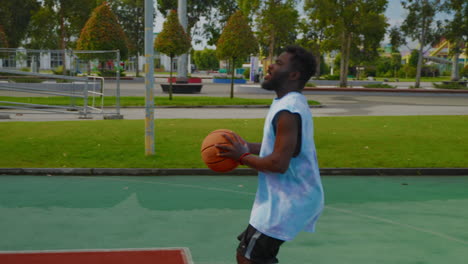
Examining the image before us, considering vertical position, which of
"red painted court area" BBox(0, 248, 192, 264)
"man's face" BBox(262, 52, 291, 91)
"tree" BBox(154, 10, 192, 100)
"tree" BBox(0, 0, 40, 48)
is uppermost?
"tree" BBox(0, 0, 40, 48)

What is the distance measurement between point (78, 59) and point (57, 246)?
62.3ft

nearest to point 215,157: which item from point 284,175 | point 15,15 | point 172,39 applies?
point 284,175

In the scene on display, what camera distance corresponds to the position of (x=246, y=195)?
27.3ft

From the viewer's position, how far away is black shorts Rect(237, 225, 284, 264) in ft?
10.5

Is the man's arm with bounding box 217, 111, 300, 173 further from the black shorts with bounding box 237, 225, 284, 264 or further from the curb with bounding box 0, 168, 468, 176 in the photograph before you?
the curb with bounding box 0, 168, 468, 176

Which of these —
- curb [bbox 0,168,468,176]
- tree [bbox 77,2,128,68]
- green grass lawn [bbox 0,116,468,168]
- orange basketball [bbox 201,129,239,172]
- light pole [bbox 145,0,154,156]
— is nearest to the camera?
orange basketball [bbox 201,129,239,172]

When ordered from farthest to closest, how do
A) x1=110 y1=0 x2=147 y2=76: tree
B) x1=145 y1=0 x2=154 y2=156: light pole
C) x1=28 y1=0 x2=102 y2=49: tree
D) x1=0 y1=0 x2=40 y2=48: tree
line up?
x1=110 y1=0 x2=147 y2=76: tree, x1=0 y1=0 x2=40 y2=48: tree, x1=28 y1=0 x2=102 y2=49: tree, x1=145 y1=0 x2=154 y2=156: light pole

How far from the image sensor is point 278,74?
3.20 metres

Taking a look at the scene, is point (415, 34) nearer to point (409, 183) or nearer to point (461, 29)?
point (461, 29)

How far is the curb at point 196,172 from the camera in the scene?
993 centimetres

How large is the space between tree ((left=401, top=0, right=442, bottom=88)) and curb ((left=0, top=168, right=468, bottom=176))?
33.4 m

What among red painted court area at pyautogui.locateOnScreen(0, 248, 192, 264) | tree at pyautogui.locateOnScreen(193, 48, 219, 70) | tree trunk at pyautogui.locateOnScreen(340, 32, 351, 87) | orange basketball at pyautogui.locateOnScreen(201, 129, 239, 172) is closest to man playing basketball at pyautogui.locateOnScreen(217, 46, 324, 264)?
orange basketball at pyautogui.locateOnScreen(201, 129, 239, 172)

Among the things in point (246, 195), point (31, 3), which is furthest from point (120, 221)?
point (31, 3)

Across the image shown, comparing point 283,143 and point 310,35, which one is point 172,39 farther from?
point 310,35
